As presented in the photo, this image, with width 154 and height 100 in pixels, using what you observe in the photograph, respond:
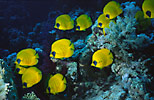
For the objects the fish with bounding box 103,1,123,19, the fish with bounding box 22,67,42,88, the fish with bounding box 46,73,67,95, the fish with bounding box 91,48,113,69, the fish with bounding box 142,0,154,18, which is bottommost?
the fish with bounding box 46,73,67,95

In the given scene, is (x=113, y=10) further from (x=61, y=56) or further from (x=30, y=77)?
(x=30, y=77)

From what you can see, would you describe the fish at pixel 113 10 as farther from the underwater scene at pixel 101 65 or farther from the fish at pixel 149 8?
the fish at pixel 149 8

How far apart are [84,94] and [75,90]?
253 millimetres

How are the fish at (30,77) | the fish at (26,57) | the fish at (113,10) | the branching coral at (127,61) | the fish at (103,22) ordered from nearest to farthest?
1. the branching coral at (127,61)
2. the fish at (30,77)
3. the fish at (26,57)
4. the fish at (113,10)
5. the fish at (103,22)

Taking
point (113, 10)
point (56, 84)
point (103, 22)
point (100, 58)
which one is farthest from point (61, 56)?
point (113, 10)

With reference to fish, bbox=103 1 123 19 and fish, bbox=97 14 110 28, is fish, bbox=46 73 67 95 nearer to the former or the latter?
fish, bbox=97 14 110 28

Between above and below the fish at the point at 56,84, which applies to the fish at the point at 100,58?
above

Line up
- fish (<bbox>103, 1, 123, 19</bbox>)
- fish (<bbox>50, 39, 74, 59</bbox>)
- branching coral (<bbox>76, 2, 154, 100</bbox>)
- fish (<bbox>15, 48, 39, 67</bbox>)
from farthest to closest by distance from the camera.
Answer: fish (<bbox>103, 1, 123, 19</bbox>) < fish (<bbox>15, 48, 39, 67</bbox>) < fish (<bbox>50, 39, 74, 59</bbox>) < branching coral (<bbox>76, 2, 154, 100</bbox>)

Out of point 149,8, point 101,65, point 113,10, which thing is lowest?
point 101,65

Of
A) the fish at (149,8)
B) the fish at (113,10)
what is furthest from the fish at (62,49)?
the fish at (149,8)

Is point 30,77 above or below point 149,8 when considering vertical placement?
below

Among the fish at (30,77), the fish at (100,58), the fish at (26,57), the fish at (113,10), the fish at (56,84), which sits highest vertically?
the fish at (113,10)

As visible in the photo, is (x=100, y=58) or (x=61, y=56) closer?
(x=100, y=58)

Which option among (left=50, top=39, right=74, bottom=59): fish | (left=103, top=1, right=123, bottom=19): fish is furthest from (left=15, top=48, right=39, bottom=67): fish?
(left=103, top=1, right=123, bottom=19): fish
